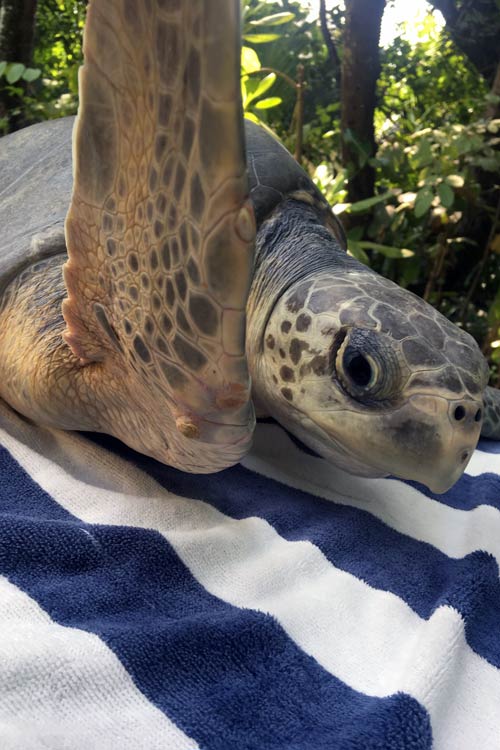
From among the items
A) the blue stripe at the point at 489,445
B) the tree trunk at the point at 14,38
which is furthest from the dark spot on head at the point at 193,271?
the tree trunk at the point at 14,38

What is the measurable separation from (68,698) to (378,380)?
1.60ft

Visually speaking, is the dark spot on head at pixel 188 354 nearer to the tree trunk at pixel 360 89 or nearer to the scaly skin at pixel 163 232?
the scaly skin at pixel 163 232

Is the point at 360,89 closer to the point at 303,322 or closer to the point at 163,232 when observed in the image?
the point at 303,322

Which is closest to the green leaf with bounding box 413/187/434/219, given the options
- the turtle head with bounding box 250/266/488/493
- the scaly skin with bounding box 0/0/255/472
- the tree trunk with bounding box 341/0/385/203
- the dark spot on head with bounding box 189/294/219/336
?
the tree trunk with bounding box 341/0/385/203

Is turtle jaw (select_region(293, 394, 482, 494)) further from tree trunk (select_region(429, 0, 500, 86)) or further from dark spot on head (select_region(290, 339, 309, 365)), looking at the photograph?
tree trunk (select_region(429, 0, 500, 86))

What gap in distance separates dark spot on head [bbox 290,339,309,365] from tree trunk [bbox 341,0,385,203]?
1827mm

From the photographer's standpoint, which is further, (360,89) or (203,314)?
(360,89)

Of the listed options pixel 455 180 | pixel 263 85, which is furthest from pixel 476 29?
pixel 263 85

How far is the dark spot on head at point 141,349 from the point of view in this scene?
0.69 m

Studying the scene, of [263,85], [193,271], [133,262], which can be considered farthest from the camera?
[263,85]

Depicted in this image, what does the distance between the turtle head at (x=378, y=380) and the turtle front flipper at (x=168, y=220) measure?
6.5 inches

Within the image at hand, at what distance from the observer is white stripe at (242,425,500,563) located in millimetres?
852

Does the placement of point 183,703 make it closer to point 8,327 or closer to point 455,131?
point 8,327

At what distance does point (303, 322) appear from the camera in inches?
34.4
